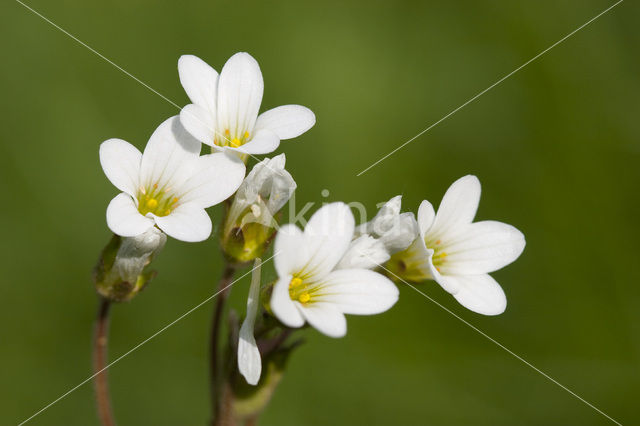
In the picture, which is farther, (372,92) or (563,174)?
(372,92)

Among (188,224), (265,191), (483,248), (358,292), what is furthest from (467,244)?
(188,224)

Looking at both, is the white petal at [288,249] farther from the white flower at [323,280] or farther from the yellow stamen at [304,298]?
the yellow stamen at [304,298]

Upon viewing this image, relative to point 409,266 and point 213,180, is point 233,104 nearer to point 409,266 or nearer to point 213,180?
point 213,180

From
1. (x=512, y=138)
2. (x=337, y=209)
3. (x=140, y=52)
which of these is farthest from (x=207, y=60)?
(x=337, y=209)

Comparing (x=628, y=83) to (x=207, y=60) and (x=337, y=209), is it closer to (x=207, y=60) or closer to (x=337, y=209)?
(x=207, y=60)

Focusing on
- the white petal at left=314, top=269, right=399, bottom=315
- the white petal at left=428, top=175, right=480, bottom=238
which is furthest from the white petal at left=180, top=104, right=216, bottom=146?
the white petal at left=428, top=175, right=480, bottom=238

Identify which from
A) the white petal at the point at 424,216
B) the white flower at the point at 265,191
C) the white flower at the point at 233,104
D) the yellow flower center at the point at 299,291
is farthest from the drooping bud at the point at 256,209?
the white petal at the point at 424,216

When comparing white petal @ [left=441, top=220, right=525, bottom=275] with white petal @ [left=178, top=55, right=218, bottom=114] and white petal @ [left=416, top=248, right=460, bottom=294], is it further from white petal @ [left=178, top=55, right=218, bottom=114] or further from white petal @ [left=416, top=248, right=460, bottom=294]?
white petal @ [left=178, top=55, right=218, bottom=114]
